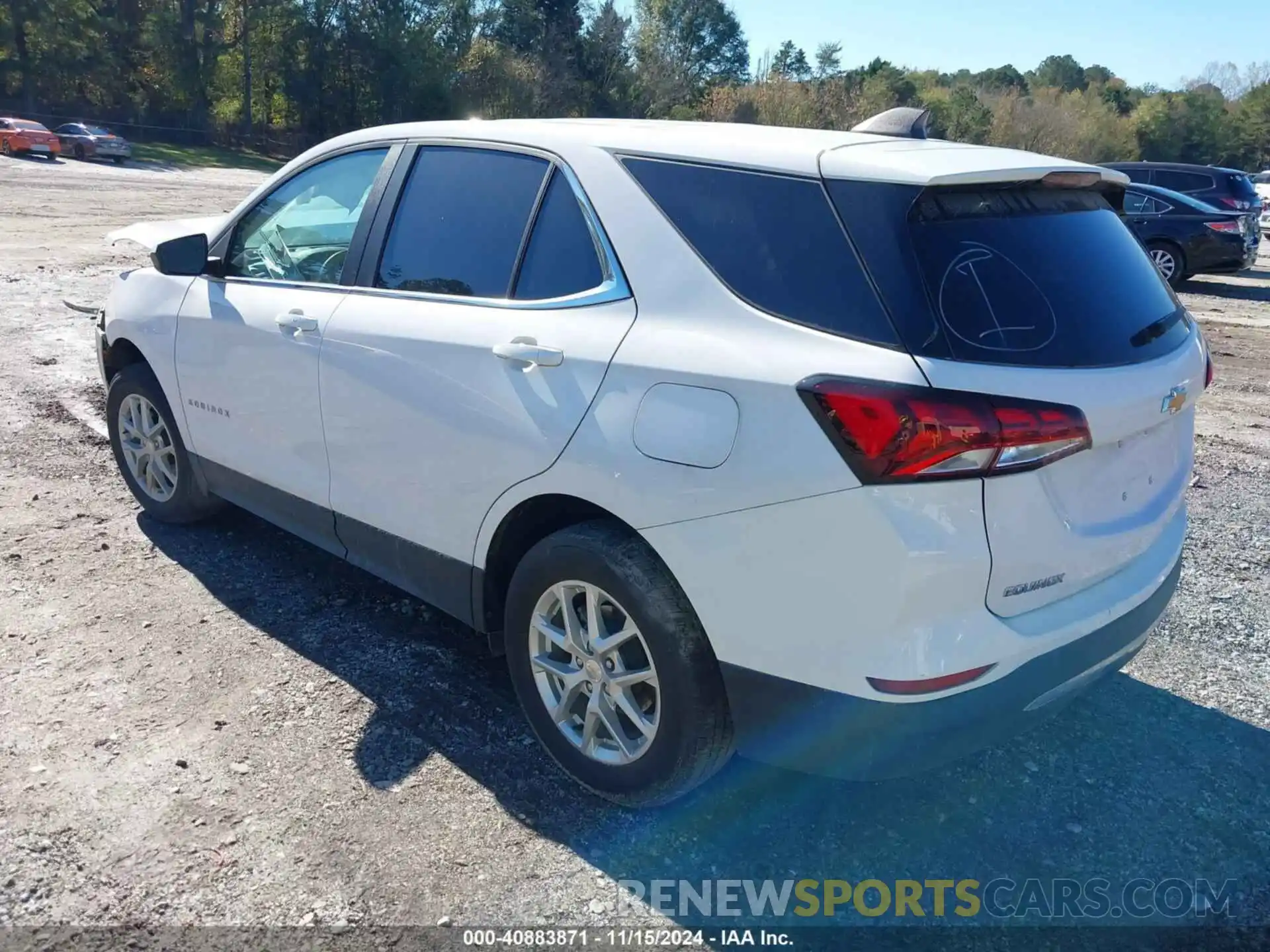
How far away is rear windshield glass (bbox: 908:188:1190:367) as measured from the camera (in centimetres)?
237

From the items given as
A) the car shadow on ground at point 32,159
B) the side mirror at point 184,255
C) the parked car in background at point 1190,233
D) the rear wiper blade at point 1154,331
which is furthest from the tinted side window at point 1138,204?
the car shadow on ground at point 32,159

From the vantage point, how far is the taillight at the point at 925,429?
2.24 metres

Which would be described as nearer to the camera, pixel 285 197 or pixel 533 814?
pixel 533 814

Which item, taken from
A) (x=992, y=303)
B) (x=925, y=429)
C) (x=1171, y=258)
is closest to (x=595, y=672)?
(x=925, y=429)

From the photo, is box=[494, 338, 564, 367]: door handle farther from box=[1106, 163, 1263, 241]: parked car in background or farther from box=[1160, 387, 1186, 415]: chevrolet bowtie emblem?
box=[1106, 163, 1263, 241]: parked car in background

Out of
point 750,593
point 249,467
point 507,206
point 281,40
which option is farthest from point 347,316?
point 281,40

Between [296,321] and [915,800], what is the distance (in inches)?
106

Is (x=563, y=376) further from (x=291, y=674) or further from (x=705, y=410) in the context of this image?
(x=291, y=674)

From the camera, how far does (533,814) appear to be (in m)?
3.00

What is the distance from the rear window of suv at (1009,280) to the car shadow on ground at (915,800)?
Answer: 4.54 ft

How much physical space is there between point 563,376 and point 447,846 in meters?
1.35

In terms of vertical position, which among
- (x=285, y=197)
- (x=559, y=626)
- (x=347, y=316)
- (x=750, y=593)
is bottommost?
(x=559, y=626)

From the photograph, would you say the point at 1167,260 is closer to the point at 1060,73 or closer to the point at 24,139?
the point at 24,139

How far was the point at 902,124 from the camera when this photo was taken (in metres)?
3.19
